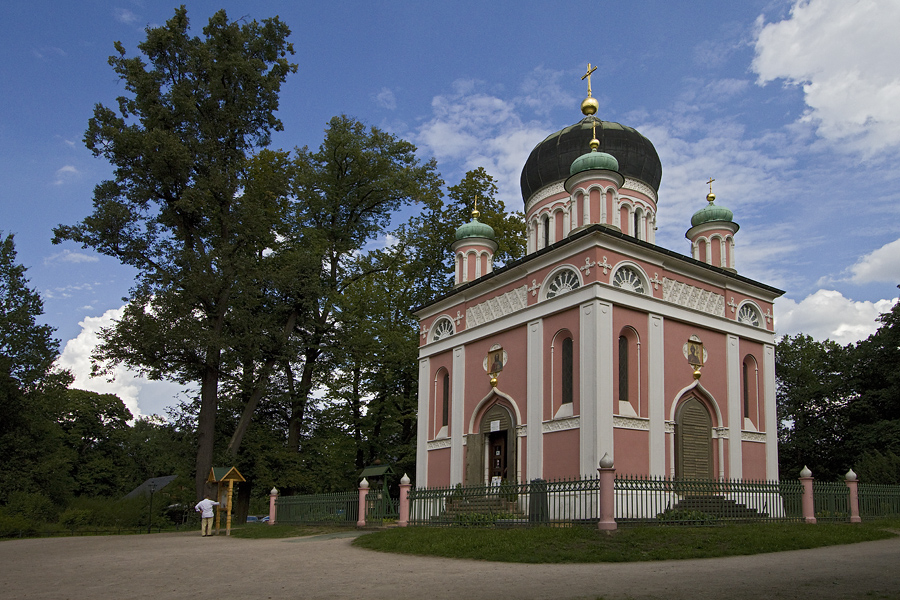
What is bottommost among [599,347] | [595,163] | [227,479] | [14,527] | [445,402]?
[14,527]

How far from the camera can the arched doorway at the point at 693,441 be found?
58.9 feet

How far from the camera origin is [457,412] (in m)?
21.3

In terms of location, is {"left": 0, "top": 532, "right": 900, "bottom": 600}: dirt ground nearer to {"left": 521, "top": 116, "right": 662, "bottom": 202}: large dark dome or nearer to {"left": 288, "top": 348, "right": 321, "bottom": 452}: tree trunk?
{"left": 521, "top": 116, "right": 662, "bottom": 202}: large dark dome

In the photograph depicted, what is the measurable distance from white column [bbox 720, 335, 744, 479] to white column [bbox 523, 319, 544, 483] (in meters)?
4.99

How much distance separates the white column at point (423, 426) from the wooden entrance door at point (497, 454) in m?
2.98

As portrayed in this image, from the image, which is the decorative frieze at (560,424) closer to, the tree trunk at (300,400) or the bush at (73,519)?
the tree trunk at (300,400)

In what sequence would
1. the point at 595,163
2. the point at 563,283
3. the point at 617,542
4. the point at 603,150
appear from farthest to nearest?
the point at 603,150
the point at 595,163
the point at 563,283
the point at 617,542

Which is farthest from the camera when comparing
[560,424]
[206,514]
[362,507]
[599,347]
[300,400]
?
[300,400]

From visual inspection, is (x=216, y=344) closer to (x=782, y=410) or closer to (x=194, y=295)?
(x=194, y=295)

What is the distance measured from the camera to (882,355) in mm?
30859

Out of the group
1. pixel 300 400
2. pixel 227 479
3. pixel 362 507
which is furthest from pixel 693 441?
pixel 300 400

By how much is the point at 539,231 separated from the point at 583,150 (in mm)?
2838

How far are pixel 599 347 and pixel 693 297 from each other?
4.10m

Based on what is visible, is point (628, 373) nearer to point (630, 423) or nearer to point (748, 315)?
point (630, 423)
